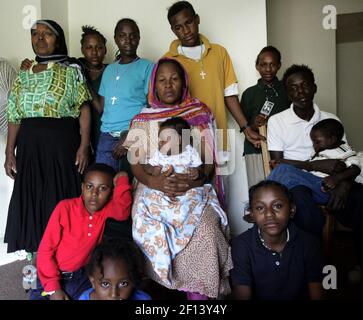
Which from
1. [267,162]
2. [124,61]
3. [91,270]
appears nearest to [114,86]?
[124,61]

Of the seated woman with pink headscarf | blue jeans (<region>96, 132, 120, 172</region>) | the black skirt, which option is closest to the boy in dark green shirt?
the seated woman with pink headscarf

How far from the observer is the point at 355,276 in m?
2.50

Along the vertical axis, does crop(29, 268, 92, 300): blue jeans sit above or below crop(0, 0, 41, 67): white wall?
below

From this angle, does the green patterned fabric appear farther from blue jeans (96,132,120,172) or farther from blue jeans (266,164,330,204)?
blue jeans (266,164,330,204)

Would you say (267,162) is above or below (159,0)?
below

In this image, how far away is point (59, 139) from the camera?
2.54 meters

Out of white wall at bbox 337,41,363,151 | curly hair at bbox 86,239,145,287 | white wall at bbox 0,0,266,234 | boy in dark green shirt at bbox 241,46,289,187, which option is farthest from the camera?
white wall at bbox 337,41,363,151

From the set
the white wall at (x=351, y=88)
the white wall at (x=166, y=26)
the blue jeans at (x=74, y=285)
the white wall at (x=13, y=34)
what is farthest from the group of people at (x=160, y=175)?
the white wall at (x=351, y=88)

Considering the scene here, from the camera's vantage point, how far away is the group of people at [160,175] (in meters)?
1.87

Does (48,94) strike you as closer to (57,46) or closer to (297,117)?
(57,46)

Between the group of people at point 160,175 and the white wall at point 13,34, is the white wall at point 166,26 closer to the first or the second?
the white wall at point 13,34

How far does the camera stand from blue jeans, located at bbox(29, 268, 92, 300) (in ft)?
6.30

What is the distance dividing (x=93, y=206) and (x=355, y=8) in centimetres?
446
